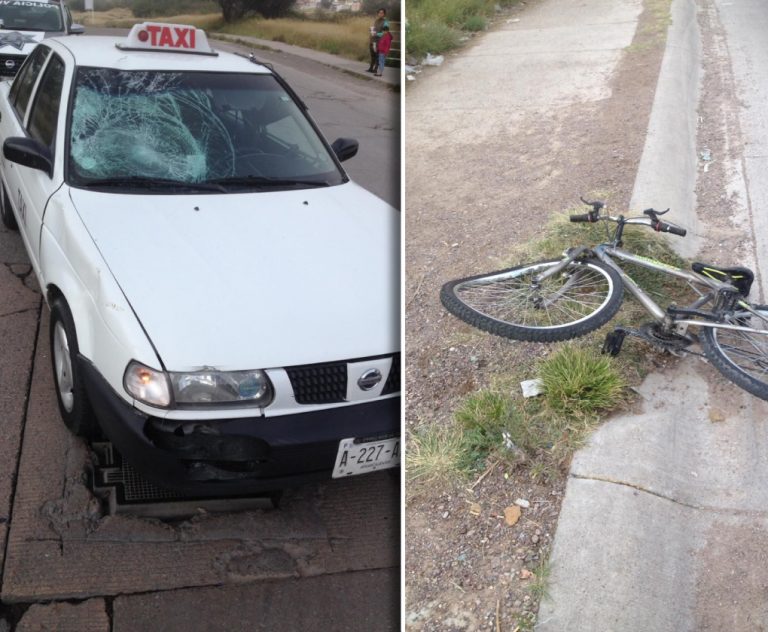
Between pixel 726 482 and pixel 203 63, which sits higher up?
pixel 203 63

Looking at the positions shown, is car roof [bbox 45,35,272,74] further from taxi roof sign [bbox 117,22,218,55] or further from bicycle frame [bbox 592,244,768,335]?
bicycle frame [bbox 592,244,768,335]

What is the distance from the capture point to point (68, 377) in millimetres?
2811

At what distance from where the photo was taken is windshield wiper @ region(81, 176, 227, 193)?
9.77 feet

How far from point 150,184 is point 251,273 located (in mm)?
704

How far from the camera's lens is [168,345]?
88.9 inches

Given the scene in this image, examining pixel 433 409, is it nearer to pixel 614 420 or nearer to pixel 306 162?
pixel 614 420

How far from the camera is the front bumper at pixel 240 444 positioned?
2268 millimetres

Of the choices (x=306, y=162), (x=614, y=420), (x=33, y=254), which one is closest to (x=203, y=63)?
(x=306, y=162)

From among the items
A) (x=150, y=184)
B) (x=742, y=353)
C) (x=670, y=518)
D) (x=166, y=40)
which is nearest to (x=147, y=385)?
(x=150, y=184)

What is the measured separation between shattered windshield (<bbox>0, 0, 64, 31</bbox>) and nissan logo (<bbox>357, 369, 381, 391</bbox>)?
702cm

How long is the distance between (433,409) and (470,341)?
0.37 m

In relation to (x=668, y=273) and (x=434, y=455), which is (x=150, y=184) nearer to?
(x=434, y=455)

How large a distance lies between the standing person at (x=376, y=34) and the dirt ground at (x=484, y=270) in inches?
43.0

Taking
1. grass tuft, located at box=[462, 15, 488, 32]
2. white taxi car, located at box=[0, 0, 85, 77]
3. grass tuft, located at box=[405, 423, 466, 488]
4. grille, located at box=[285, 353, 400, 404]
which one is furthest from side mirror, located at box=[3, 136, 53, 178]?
white taxi car, located at box=[0, 0, 85, 77]
